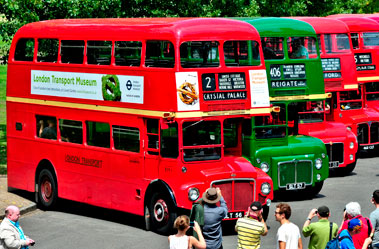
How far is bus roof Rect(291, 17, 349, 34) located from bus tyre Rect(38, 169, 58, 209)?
9062mm

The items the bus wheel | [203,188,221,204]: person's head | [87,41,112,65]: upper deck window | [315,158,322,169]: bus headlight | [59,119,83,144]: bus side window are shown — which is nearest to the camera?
[203,188,221,204]: person's head

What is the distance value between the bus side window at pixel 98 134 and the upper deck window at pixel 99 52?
1.33 meters

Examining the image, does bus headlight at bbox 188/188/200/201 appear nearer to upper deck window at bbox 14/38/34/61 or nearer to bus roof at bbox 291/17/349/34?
upper deck window at bbox 14/38/34/61

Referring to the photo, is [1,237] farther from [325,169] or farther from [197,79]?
[325,169]

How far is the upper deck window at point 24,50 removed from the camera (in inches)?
889

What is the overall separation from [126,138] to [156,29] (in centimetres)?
241

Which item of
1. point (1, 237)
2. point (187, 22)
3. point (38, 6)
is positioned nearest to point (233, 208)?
point (187, 22)

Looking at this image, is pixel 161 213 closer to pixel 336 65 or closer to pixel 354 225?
pixel 354 225

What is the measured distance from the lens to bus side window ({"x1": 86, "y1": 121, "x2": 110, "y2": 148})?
20.1m

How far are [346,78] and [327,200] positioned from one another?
6349 millimetres

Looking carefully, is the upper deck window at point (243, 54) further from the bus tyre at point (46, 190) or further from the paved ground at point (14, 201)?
the paved ground at point (14, 201)

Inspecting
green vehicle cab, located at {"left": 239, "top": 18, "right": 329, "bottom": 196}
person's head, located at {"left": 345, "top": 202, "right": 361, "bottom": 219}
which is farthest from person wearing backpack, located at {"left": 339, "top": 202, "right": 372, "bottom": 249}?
green vehicle cab, located at {"left": 239, "top": 18, "right": 329, "bottom": 196}

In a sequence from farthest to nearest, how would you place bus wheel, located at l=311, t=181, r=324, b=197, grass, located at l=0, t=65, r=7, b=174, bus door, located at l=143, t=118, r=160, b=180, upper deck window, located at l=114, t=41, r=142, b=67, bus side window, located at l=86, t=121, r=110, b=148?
grass, located at l=0, t=65, r=7, b=174 < bus wheel, located at l=311, t=181, r=324, b=197 < bus side window, located at l=86, t=121, r=110, b=148 < upper deck window, located at l=114, t=41, r=142, b=67 < bus door, located at l=143, t=118, r=160, b=180

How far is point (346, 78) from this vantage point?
90.2 ft
